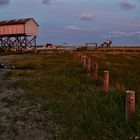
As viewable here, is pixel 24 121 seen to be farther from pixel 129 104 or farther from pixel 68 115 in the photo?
pixel 129 104

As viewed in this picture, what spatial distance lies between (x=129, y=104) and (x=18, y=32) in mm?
59533

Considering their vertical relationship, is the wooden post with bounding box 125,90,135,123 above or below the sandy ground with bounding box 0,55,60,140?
above

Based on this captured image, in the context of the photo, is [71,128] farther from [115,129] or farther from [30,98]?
[30,98]

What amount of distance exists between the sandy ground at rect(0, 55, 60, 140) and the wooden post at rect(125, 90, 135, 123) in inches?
67.5

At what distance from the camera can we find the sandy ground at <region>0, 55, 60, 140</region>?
888 centimetres

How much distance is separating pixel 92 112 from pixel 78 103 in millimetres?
1474

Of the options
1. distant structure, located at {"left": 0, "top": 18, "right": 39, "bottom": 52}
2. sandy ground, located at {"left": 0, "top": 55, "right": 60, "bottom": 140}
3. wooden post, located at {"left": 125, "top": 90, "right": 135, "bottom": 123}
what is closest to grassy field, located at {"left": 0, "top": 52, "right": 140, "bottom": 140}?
sandy ground, located at {"left": 0, "top": 55, "right": 60, "bottom": 140}

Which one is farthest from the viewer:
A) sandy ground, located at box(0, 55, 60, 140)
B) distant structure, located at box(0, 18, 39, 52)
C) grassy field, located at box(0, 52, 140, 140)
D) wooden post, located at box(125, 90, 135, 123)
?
distant structure, located at box(0, 18, 39, 52)

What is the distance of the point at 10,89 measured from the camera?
1566 cm

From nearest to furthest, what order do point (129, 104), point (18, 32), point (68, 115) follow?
point (129, 104)
point (68, 115)
point (18, 32)

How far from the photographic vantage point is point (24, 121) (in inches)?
397

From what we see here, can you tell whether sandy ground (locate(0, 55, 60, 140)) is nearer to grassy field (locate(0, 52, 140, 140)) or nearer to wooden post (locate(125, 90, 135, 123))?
grassy field (locate(0, 52, 140, 140))

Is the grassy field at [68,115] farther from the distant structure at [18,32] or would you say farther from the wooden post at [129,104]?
the distant structure at [18,32]

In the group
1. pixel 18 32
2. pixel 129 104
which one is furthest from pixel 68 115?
pixel 18 32
